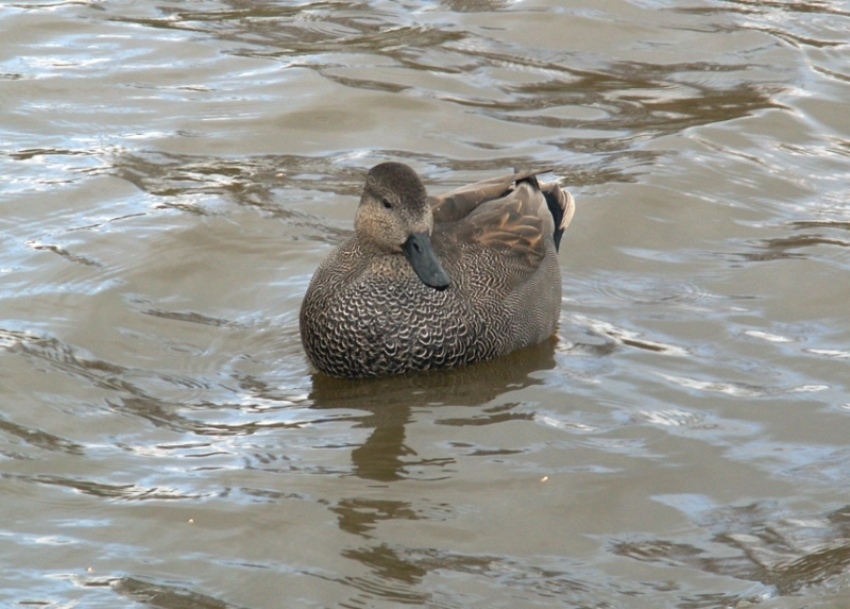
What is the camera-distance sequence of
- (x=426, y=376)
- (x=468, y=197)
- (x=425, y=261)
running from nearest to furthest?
(x=425, y=261)
(x=426, y=376)
(x=468, y=197)

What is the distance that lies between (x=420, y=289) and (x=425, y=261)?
34 centimetres

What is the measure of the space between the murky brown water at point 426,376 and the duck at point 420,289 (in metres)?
0.18

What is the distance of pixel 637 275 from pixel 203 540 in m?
3.88

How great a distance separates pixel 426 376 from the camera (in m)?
7.22

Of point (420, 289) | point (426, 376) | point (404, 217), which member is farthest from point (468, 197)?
point (426, 376)

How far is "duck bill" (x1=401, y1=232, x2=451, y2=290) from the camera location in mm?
6941

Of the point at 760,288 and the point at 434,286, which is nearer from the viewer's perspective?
the point at 434,286

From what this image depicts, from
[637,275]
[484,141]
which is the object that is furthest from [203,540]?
[484,141]

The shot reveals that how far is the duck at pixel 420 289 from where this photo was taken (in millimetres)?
7094

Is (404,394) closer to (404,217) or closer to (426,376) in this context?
(426,376)

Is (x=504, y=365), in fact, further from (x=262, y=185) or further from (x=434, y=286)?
(x=262, y=185)

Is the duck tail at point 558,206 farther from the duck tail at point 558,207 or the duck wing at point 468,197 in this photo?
the duck wing at point 468,197

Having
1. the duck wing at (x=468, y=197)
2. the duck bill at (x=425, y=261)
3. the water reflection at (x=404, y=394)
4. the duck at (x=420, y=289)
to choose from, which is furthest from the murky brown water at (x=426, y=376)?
the duck wing at (x=468, y=197)

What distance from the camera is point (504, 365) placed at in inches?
295
